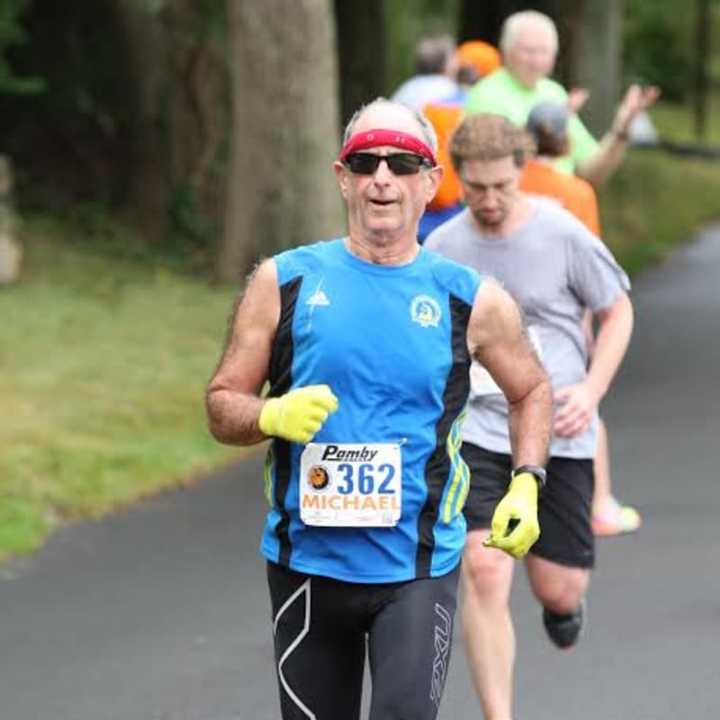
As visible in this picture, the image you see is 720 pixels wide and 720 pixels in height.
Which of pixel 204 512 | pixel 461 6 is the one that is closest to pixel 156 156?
pixel 461 6

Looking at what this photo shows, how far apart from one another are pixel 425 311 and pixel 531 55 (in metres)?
5.42

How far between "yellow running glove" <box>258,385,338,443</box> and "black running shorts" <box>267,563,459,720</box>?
39cm

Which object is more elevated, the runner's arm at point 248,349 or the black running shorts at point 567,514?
the runner's arm at point 248,349

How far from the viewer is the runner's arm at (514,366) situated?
520cm

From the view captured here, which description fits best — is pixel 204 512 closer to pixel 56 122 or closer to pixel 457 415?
pixel 457 415

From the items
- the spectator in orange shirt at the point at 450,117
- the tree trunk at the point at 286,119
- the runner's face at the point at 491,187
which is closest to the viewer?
the runner's face at the point at 491,187

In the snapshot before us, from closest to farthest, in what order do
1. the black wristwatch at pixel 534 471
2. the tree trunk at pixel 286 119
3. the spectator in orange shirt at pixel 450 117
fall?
the black wristwatch at pixel 534 471 → the spectator in orange shirt at pixel 450 117 → the tree trunk at pixel 286 119

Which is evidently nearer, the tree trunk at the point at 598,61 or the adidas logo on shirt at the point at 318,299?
the adidas logo on shirt at the point at 318,299

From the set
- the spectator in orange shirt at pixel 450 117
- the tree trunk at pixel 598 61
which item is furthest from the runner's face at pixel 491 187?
the tree trunk at pixel 598 61

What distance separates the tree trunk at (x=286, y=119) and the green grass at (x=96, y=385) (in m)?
0.69

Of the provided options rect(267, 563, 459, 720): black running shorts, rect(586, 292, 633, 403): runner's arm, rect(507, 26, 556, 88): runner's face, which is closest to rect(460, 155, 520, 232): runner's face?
rect(586, 292, 633, 403): runner's arm

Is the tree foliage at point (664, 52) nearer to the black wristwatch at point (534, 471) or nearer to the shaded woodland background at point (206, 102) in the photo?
the shaded woodland background at point (206, 102)

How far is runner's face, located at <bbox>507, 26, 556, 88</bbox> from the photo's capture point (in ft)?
33.8

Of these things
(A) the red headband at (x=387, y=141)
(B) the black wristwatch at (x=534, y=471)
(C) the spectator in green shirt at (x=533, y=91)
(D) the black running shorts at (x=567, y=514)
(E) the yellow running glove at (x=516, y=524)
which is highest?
(A) the red headband at (x=387, y=141)
